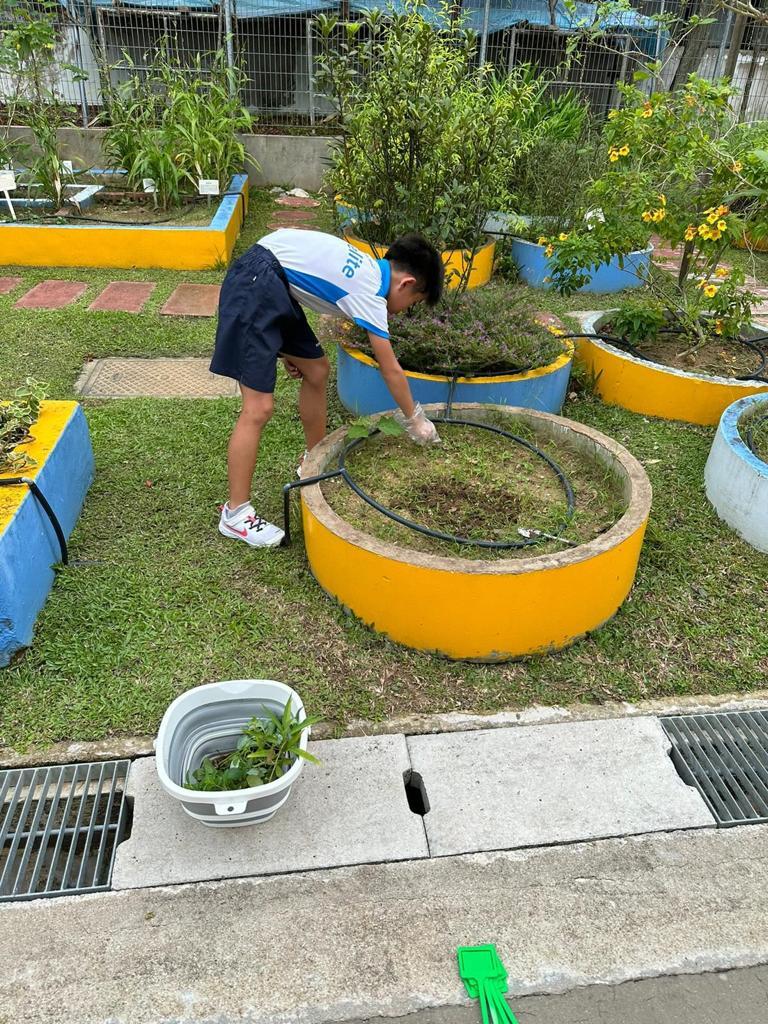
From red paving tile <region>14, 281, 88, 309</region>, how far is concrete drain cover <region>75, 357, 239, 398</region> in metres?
1.18

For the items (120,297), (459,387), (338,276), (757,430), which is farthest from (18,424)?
(757,430)

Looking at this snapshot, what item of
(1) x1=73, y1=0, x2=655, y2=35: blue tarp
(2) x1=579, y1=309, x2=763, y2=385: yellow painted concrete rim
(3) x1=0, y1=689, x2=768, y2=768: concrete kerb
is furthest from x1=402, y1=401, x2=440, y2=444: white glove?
(1) x1=73, y1=0, x2=655, y2=35: blue tarp

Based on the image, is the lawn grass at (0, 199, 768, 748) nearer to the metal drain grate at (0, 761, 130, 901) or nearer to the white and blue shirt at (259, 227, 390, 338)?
the metal drain grate at (0, 761, 130, 901)

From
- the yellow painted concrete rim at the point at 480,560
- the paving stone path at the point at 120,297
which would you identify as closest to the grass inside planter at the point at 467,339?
the yellow painted concrete rim at the point at 480,560

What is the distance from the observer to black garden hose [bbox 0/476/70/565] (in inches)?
101

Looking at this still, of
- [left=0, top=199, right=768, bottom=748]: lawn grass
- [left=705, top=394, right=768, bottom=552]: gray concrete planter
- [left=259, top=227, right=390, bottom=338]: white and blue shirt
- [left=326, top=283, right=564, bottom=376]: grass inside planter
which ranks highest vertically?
[left=259, top=227, right=390, bottom=338]: white and blue shirt

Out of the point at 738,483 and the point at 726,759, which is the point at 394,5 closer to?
the point at 738,483

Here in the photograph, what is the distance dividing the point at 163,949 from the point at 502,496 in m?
1.95

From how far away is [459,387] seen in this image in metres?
3.61

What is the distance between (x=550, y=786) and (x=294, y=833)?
2.49 feet

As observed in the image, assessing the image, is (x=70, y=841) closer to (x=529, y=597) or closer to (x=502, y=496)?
(x=529, y=597)

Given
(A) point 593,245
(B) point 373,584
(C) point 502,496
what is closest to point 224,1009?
(B) point 373,584

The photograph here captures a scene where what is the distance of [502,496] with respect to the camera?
2.94 m

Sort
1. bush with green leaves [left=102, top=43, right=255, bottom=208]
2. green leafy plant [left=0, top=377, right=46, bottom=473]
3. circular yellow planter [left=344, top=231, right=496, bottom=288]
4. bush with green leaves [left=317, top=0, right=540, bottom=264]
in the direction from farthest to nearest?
bush with green leaves [left=102, top=43, right=255, bottom=208]
circular yellow planter [left=344, top=231, right=496, bottom=288]
bush with green leaves [left=317, top=0, right=540, bottom=264]
green leafy plant [left=0, top=377, right=46, bottom=473]
